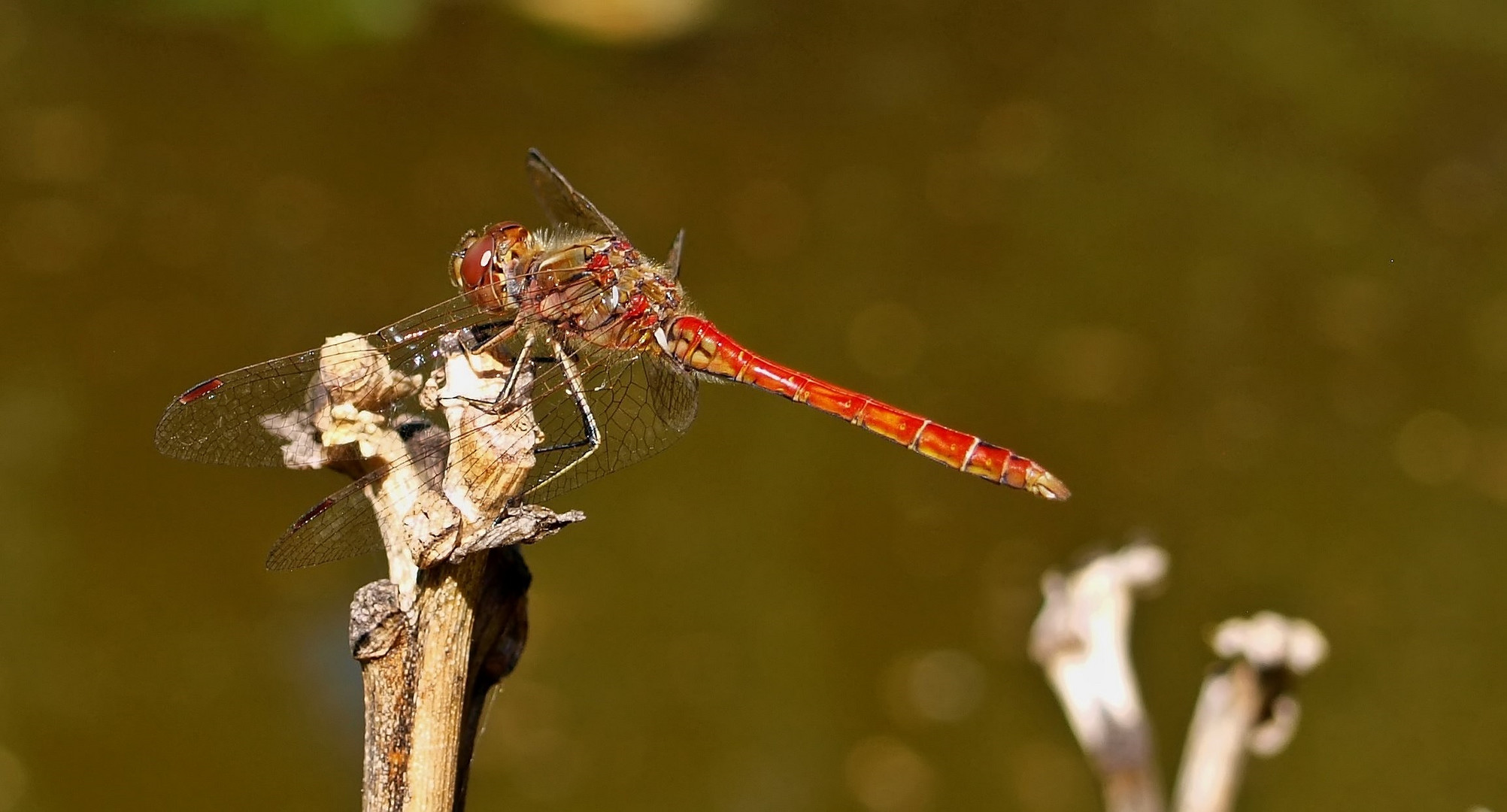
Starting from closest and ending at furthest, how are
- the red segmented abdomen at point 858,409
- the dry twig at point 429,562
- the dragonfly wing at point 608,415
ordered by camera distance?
the dry twig at point 429,562
the dragonfly wing at point 608,415
the red segmented abdomen at point 858,409

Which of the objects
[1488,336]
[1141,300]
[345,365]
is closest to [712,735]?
[1141,300]

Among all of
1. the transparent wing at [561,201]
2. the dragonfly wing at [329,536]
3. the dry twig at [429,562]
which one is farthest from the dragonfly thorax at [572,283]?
the dry twig at [429,562]

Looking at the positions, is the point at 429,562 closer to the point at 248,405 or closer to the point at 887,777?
the point at 248,405

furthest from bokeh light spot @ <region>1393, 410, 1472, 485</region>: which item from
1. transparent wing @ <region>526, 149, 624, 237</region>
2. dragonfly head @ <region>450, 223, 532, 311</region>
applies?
dragonfly head @ <region>450, 223, 532, 311</region>

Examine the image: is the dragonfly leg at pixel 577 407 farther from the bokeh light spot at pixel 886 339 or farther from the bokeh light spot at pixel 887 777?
the bokeh light spot at pixel 887 777

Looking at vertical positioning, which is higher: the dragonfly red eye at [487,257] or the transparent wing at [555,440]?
the dragonfly red eye at [487,257]

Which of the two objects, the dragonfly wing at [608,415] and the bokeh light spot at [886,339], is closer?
the dragonfly wing at [608,415]

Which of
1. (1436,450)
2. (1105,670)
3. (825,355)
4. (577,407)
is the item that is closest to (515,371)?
(577,407)

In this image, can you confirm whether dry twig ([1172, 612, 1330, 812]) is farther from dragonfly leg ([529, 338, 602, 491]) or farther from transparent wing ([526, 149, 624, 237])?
transparent wing ([526, 149, 624, 237])
